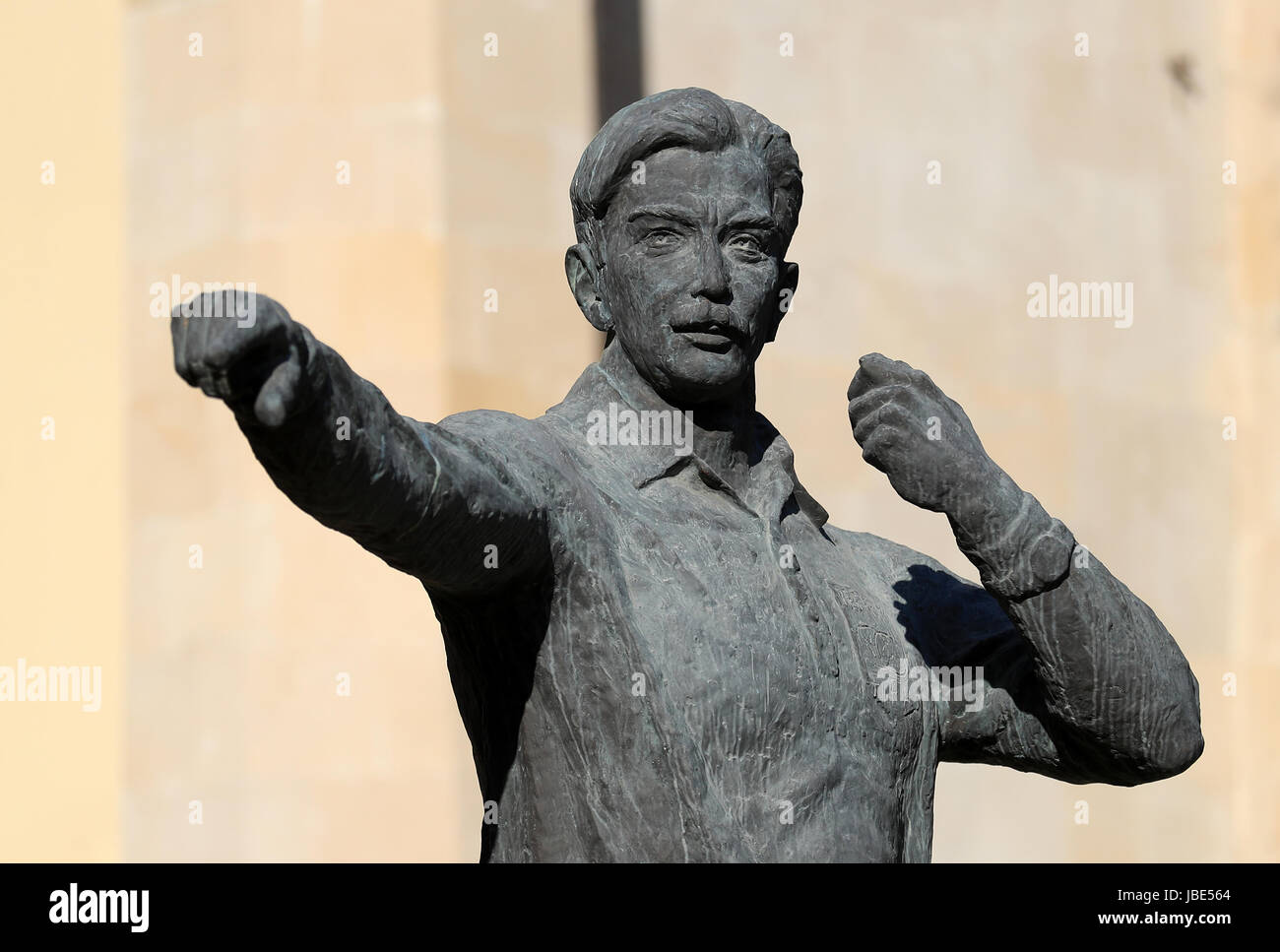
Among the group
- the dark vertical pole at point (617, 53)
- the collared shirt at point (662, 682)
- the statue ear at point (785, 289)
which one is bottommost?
the collared shirt at point (662, 682)

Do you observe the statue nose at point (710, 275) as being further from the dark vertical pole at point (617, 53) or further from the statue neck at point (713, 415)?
the dark vertical pole at point (617, 53)

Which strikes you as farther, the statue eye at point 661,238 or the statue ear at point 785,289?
the statue ear at point 785,289

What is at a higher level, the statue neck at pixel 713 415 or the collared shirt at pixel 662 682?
the statue neck at pixel 713 415

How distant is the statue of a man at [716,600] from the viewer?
3.88 m

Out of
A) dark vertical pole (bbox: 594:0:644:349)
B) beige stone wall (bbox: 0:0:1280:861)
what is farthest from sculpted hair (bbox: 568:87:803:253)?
dark vertical pole (bbox: 594:0:644:349)

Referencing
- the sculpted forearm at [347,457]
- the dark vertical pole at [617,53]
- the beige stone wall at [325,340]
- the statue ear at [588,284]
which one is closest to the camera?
the sculpted forearm at [347,457]

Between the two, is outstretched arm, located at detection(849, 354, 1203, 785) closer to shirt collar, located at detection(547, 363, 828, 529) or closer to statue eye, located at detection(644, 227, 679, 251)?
shirt collar, located at detection(547, 363, 828, 529)

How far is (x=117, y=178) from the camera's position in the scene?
7852 mm

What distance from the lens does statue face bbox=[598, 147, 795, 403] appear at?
13.5 ft

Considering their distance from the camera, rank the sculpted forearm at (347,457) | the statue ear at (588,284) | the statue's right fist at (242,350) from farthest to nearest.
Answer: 1. the statue ear at (588,284)
2. the sculpted forearm at (347,457)
3. the statue's right fist at (242,350)

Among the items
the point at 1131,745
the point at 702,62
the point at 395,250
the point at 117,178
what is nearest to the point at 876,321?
the point at 702,62

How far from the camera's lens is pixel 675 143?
164 inches

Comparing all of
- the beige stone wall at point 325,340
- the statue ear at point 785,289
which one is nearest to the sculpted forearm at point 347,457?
the statue ear at point 785,289

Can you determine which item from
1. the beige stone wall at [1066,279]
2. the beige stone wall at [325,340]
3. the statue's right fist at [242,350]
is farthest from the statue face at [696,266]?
the beige stone wall at [1066,279]
